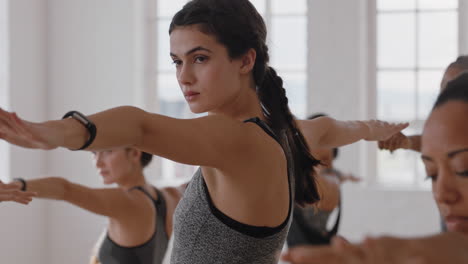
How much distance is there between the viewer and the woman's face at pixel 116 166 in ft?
8.95

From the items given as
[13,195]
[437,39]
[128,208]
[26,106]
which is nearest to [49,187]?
[128,208]

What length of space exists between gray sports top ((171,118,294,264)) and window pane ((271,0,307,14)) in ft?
13.7

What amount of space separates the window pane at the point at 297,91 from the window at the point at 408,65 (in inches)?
23.9

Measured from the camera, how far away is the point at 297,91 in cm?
529

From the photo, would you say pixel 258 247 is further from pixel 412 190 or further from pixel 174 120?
pixel 412 190

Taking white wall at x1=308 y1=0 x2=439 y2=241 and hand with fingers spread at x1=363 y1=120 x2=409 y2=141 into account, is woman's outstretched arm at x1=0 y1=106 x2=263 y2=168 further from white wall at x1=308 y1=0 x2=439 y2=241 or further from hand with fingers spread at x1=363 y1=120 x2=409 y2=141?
white wall at x1=308 y1=0 x2=439 y2=241

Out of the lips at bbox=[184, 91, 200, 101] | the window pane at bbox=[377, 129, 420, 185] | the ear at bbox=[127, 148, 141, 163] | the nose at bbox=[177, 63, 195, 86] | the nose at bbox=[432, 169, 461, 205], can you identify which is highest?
the nose at bbox=[177, 63, 195, 86]

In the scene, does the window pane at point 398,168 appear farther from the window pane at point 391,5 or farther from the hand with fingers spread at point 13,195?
the hand with fingers spread at point 13,195

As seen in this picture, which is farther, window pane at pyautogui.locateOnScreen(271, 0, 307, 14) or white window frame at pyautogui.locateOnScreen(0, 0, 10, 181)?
window pane at pyautogui.locateOnScreen(271, 0, 307, 14)

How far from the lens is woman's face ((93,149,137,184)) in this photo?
273 centimetres

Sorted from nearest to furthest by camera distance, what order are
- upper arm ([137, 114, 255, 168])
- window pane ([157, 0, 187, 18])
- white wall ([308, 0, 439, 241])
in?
upper arm ([137, 114, 255, 168]) < white wall ([308, 0, 439, 241]) < window pane ([157, 0, 187, 18])

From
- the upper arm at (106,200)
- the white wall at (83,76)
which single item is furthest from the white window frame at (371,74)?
the upper arm at (106,200)

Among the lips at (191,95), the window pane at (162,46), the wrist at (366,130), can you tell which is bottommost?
the wrist at (366,130)

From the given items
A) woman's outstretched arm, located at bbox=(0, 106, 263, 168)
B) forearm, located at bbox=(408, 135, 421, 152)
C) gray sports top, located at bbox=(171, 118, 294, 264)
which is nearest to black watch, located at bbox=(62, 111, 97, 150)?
woman's outstretched arm, located at bbox=(0, 106, 263, 168)
